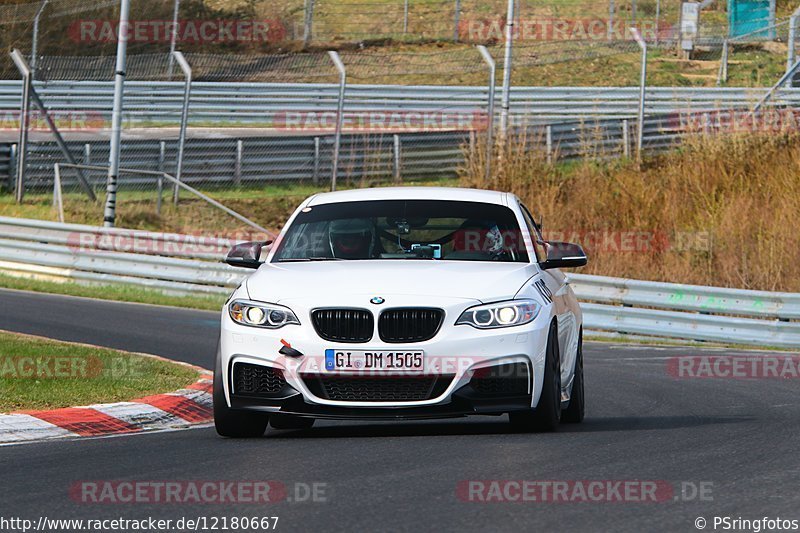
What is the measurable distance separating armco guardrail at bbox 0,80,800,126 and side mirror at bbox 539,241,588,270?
104 ft

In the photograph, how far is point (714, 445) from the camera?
9.02 metres

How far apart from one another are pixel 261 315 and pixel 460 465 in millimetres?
1763

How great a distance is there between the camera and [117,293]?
922 inches

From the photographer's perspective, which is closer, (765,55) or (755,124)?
(755,124)

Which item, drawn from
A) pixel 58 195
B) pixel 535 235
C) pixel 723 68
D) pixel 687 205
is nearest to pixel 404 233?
pixel 535 235

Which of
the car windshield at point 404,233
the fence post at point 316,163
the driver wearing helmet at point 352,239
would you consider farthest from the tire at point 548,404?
the fence post at point 316,163

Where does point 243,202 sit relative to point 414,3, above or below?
below

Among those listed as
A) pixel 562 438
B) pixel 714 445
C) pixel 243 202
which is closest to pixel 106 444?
pixel 562 438

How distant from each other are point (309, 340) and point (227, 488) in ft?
5.86

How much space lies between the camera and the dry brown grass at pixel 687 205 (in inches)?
1008

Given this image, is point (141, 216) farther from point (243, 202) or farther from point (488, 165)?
point (488, 165)

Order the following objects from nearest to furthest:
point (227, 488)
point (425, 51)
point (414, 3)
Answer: point (227, 488)
point (425, 51)
point (414, 3)

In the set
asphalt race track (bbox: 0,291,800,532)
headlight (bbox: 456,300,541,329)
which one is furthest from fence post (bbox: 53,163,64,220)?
headlight (bbox: 456,300,541,329)

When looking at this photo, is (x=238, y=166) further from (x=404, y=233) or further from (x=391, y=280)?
(x=391, y=280)
